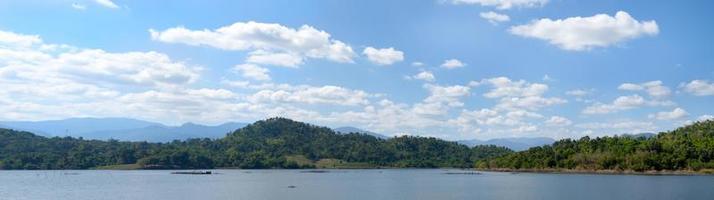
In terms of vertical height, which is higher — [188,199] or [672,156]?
[672,156]

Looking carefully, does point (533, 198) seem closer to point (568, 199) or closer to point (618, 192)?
point (568, 199)

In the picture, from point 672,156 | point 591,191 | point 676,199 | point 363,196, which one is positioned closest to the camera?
point 676,199

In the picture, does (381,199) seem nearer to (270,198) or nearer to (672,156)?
(270,198)

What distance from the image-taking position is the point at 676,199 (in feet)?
296

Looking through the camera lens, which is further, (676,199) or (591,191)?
(591,191)

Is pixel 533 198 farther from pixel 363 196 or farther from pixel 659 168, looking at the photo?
pixel 659 168

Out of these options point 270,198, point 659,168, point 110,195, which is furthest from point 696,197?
point 659,168

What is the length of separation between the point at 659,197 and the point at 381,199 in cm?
3890

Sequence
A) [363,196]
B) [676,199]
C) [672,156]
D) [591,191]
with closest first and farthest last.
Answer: [676,199] → [363,196] → [591,191] → [672,156]

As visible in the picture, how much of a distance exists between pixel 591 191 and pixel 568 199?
1919 cm

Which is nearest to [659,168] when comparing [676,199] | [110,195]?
[676,199]

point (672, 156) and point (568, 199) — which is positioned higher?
point (672, 156)

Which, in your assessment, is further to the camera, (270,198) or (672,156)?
(672,156)

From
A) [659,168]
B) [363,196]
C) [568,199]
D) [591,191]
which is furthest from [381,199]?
[659,168]
